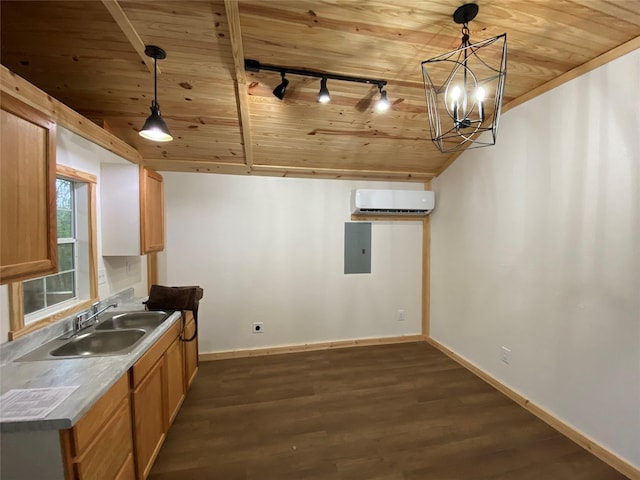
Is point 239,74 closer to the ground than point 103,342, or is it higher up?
higher up

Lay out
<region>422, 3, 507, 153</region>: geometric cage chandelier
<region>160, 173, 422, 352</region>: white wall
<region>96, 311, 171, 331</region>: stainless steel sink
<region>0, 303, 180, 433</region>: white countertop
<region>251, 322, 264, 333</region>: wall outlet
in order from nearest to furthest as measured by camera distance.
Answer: <region>0, 303, 180, 433</region>: white countertop
<region>422, 3, 507, 153</region>: geometric cage chandelier
<region>96, 311, 171, 331</region>: stainless steel sink
<region>160, 173, 422, 352</region>: white wall
<region>251, 322, 264, 333</region>: wall outlet

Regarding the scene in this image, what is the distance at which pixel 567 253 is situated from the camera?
211cm

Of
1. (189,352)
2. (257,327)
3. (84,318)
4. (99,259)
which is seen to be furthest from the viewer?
(257,327)

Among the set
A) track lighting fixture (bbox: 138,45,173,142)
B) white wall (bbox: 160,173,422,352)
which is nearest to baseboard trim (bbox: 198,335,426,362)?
white wall (bbox: 160,173,422,352)

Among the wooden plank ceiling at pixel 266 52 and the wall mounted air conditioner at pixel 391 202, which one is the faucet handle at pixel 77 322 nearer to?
the wooden plank ceiling at pixel 266 52

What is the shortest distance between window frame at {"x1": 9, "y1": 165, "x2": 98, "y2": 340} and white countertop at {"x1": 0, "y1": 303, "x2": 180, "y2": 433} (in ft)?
0.74

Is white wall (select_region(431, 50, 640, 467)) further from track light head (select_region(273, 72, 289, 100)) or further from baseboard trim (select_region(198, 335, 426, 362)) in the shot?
track light head (select_region(273, 72, 289, 100))

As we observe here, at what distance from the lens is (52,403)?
1102mm

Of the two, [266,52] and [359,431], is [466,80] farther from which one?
[359,431]

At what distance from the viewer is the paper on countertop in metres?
1.04

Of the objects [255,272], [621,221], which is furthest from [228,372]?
[621,221]

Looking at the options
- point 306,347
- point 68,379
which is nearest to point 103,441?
point 68,379

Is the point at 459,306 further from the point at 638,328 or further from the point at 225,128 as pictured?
the point at 225,128

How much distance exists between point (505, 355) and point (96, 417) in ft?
Result: 10.3
